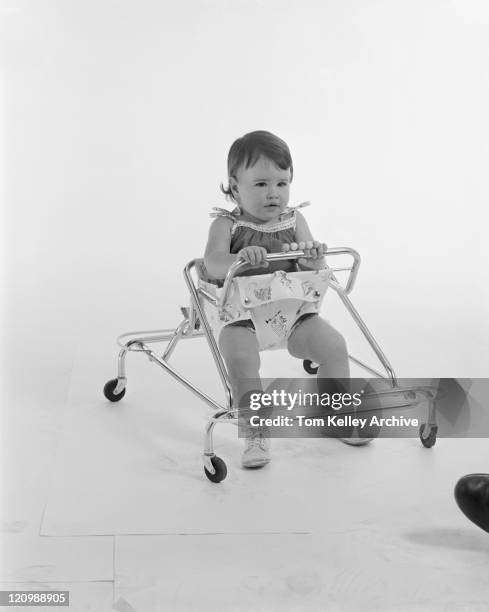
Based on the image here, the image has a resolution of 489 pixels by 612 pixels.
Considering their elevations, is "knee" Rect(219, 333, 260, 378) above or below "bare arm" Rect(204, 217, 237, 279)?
below

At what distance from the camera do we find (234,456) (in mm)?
2152

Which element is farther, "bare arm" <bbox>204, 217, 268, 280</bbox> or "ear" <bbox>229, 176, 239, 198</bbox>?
"ear" <bbox>229, 176, 239, 198</bbox>

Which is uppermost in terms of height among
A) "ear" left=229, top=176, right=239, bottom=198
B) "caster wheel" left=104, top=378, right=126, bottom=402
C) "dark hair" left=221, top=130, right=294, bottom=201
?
"dark hair" left=221, top=130, right=294, bottom=201

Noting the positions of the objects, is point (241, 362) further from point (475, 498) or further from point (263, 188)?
point (475, 498)

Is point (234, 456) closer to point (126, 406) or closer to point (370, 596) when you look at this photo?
point (126, 406)

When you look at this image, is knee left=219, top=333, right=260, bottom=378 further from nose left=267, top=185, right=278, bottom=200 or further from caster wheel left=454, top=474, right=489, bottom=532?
caster wheel left=454, top=474, right=489, bottom=532

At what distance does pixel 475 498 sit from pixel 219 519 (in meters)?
0.48

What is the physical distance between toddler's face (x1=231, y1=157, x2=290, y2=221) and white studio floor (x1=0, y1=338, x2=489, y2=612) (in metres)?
0.54

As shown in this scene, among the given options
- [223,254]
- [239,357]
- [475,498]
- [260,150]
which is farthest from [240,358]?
[475,498]

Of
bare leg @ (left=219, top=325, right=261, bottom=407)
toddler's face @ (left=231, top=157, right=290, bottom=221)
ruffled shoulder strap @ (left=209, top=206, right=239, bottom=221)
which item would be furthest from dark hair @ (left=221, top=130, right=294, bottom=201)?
bare leg @ (left=219, top=325, right=261, bottom=407)

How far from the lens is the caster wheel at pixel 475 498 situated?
1.74 m

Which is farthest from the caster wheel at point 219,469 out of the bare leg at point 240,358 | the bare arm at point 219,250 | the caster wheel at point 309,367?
the caster wheel at point 309,367

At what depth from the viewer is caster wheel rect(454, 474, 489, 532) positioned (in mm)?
1743

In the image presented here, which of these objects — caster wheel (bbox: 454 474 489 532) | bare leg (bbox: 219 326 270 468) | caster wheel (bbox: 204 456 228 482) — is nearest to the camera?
caster wheel (bbox: 454 474 489 532)
